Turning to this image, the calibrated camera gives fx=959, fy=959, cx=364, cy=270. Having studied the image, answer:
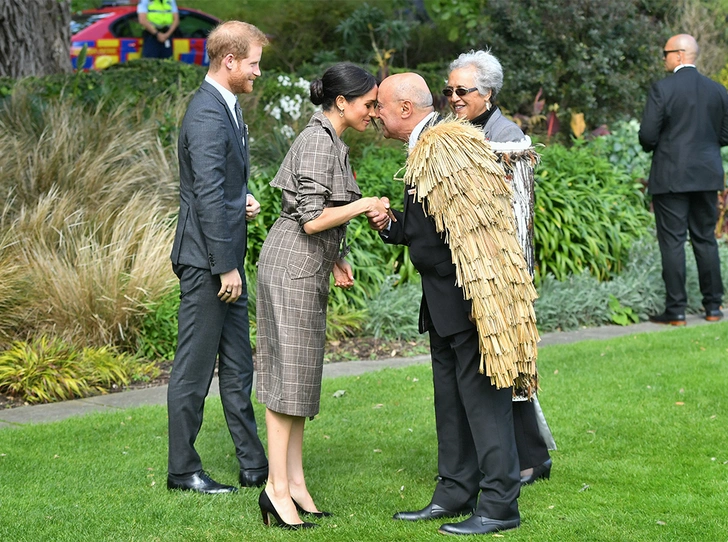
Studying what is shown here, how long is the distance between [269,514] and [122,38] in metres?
13.0

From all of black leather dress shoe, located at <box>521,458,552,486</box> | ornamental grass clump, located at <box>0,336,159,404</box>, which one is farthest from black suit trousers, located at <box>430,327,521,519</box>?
ornamental grass clump, located at <box>0,336,159,404</box>

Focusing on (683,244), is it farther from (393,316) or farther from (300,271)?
(300,271)

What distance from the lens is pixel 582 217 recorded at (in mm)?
8922

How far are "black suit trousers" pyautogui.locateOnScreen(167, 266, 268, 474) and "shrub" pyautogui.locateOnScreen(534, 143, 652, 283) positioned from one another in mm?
4391

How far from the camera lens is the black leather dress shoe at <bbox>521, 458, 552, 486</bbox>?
4.45m

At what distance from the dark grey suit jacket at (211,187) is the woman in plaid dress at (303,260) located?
0.25 m

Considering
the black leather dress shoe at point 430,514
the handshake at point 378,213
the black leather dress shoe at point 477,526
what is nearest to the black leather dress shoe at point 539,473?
the black leather dress shoe at point 430,514

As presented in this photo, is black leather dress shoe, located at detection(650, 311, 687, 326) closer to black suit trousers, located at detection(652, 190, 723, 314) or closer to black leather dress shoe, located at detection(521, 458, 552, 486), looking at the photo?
black suit trousers, located at detection(652, 190, 723, 314)

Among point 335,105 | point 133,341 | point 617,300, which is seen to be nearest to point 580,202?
point 617,300

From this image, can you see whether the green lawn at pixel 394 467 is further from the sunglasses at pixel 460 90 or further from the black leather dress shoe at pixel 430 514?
the sunglasses at pixel 460 90

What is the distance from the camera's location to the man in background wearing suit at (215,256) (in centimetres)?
411

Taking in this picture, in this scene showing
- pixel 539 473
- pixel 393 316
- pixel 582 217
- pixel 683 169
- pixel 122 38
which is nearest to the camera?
pixel 539 473

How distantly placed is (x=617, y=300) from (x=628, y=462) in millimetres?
3608

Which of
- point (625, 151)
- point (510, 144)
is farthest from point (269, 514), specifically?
point (625, 151)
